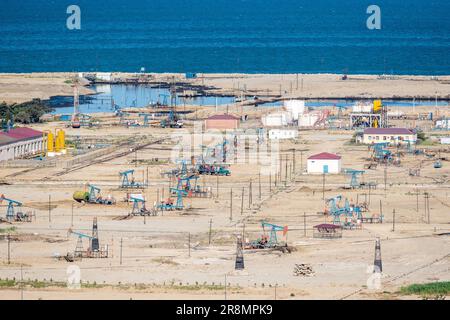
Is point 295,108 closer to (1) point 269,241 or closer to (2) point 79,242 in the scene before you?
(1) point 269,241

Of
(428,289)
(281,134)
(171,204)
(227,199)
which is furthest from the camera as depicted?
(281,134)

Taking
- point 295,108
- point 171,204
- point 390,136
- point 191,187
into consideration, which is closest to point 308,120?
point 295,108

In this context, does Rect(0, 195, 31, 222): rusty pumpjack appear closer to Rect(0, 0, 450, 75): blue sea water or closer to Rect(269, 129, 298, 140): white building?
Rect(269, 129, 298, 140): white building

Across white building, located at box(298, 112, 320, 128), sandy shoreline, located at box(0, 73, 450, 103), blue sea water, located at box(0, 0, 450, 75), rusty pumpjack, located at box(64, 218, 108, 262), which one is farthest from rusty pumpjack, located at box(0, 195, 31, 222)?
blue sea water, located at box(0, 0, 450, 75)

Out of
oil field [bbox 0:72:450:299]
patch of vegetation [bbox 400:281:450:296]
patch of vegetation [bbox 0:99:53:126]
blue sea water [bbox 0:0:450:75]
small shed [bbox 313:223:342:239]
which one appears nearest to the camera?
patch of vegetation [bbox 400:281:450:296]

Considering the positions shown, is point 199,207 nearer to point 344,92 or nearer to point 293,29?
point 344,92
